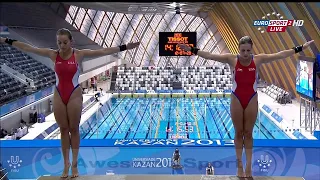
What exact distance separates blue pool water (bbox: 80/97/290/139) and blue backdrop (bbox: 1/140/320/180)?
4226mm

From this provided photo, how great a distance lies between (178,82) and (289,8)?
1479 centimetres

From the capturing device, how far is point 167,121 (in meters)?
17.6

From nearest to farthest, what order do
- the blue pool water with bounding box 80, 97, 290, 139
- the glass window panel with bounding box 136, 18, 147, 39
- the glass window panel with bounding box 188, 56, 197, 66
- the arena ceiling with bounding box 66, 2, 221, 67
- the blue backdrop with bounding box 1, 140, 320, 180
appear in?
the blue backdrop with bounding box 1, 140, 320, 180 < the blue pool water with bounding box 80, 97, 290, 139 < the arena ceiling with bounding box 66, 2, 221, 67 < the glass window panel with bounding box 136, 18, 147, 39 < the glass window panel with bounding box 188, 56, 197, 66

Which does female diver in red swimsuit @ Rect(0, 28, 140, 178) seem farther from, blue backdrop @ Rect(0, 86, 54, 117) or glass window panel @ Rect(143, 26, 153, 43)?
glass window panel @ Rect(143, 26, 153, 43)

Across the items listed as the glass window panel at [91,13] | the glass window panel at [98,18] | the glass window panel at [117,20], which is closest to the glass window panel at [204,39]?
the glass window panel at [117,20]

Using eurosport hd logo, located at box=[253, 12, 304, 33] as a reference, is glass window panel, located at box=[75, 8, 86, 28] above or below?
above

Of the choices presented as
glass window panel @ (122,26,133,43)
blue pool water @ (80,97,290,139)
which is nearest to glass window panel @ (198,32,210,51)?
glass window panel @ (122,26,133,43)

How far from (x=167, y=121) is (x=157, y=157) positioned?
9313mm

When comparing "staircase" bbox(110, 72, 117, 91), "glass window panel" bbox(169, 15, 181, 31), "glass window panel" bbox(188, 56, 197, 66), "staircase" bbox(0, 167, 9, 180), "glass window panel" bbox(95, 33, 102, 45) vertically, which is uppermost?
"glass window panel" bbox(169, 15, 181, 31)

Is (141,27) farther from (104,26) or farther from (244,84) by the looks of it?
(244,84)

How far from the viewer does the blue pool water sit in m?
15.1

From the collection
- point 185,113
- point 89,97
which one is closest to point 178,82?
point 89,97

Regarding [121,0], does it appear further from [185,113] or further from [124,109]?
[124,109]

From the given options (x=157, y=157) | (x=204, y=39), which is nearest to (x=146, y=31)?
(x=204, y=39)
